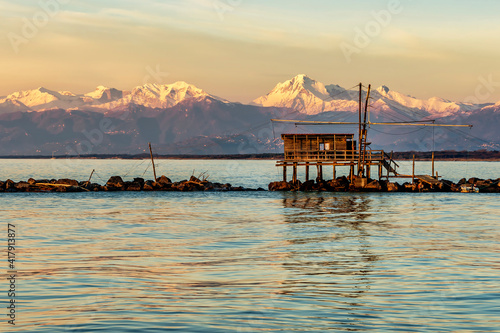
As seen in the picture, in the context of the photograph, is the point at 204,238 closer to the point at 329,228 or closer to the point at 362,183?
the point at 329,228

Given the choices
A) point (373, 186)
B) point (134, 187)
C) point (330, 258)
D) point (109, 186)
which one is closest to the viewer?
point (330, 258)

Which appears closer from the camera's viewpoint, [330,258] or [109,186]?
[330,258]

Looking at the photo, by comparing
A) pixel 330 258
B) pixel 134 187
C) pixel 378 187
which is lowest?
pixel 330 258

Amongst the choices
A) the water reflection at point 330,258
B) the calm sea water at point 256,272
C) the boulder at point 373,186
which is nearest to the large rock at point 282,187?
the boulder at point 373,186

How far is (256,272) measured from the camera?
24219 millimetres

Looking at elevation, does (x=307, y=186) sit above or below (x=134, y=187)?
above

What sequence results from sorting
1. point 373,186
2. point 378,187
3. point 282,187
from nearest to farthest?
point 373,186 < point 378,187 < point 282,187

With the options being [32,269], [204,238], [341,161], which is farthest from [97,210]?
[341,161]

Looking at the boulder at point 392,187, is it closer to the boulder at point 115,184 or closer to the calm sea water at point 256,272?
the calm sea water at point 256,272

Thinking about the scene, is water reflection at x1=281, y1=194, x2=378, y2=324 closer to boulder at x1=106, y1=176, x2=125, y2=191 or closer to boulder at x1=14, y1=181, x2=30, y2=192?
boulder at x1=106, y1=176, x2=125, y2=191

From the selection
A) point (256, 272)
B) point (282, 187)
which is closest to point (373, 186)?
point (282, 187)

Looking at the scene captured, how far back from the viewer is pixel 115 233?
3719 cm

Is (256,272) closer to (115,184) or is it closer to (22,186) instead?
(115,184)

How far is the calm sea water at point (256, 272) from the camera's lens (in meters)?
17.4
